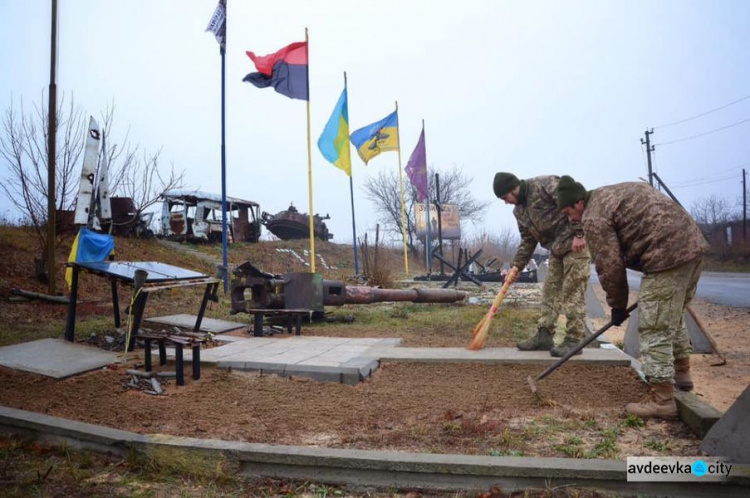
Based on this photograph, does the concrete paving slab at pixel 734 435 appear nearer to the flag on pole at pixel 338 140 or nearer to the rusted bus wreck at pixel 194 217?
the flag on pole at pixel 338 140

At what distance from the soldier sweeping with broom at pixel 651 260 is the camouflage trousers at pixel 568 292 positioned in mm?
1244

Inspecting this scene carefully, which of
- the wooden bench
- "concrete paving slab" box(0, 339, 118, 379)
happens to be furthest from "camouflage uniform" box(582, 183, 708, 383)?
"concrete paving slab" box(0, 339, 118, 379)

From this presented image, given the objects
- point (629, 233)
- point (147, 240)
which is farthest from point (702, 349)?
point (147, 240)

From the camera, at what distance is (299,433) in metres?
3.24

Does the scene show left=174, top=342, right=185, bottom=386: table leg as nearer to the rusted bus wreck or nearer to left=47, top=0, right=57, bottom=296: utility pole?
left=47, top=0, right=57, bottom=296: utility pole

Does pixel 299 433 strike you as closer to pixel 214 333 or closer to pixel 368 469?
pixel 368 469

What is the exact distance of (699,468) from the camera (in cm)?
238

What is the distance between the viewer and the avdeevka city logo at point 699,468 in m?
2.36

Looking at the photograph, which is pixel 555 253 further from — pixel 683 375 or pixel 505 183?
pixel 683 375

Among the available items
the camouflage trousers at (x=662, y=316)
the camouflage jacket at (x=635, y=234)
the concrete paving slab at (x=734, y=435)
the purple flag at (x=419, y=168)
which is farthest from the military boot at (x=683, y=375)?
the purple flag at (x=419, y=168)

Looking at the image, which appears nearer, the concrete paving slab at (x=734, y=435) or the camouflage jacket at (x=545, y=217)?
the concrete paving slab at (x=734, y=435)

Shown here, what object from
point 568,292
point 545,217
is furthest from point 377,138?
point 568,292

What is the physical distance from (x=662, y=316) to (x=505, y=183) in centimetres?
218

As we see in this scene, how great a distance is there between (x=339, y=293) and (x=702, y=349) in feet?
16.0
